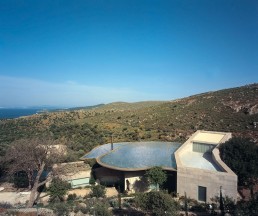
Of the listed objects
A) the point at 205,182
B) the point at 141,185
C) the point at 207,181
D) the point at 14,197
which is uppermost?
the point at 207,181

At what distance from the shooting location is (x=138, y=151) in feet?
105

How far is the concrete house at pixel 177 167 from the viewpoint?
20.2 m

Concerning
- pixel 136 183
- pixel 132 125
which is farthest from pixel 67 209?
pixel 132 125

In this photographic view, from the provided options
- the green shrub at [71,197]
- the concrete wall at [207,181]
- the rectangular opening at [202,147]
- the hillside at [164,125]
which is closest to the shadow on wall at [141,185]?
the concrete wall at [207,181]

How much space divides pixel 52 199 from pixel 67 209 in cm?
512

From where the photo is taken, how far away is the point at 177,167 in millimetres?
22094

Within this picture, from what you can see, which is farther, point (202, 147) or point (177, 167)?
point (202, 147)

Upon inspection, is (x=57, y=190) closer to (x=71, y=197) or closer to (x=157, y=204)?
(x=71, y=197)

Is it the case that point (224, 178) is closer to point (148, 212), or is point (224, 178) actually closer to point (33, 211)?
point (148, 212)

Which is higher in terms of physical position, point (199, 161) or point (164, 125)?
point (164, 125)

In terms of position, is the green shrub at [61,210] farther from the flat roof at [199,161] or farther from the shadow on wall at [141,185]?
the flat roof at [199,161]

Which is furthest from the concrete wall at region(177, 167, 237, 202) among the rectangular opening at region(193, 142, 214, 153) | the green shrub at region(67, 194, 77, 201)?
the rectangular opening at region(193, 142, 214, 153)

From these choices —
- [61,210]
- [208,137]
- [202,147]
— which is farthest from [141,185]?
[208,137]

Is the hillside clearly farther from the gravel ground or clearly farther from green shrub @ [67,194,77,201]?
green shrub @ [67,194,77,201]
